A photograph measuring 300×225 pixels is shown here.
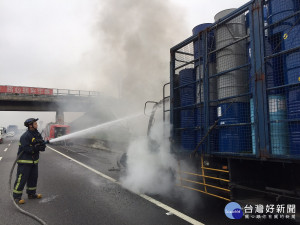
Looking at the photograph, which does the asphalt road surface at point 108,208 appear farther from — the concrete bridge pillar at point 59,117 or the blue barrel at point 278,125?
the concrete bridge pillar at point 59,117

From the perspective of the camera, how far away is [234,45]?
4020 mm

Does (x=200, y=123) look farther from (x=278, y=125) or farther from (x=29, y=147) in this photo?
(x=29, y=147)

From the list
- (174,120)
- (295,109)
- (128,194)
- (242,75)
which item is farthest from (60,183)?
(295,109)

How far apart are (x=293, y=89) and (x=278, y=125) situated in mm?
505

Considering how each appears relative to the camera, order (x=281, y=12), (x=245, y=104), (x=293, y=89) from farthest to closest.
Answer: (x=245, y=104) → (x=281, y=12) → (x=293, y=89)

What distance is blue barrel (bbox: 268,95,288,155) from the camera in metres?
3.08

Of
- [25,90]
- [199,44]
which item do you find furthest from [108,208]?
[25,90]

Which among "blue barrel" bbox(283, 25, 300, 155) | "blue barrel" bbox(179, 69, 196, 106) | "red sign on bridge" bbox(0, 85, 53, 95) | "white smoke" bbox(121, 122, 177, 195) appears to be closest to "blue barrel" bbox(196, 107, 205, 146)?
"blue barrel" bbox(179, 69, 196, 106)

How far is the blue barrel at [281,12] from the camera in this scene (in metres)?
3.20

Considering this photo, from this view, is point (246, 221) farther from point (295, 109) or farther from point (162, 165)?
point (162, 165)

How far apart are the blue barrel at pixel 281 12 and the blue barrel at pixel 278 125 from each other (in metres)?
0.98

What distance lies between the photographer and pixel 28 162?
16.9 feet

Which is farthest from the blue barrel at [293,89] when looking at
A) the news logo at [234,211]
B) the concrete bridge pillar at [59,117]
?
the concrete bridge pillar at [59,117]

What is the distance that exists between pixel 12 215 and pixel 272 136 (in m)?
4.49
